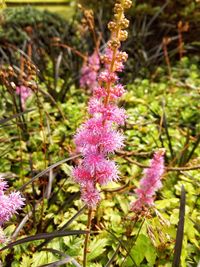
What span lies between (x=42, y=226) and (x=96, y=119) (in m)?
1.17

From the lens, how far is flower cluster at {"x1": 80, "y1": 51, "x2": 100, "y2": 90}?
3988 mm

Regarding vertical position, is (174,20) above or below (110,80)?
below

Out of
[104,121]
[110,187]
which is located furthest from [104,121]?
[110,187]

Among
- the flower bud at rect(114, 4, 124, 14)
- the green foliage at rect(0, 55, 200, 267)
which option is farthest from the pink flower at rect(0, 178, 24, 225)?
the flower bud at rect(114, 4, 124, 14)

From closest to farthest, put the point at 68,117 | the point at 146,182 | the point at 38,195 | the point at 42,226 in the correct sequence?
the point at 146,182, the point at 42,226, the point at 38,195, the point at 68,117

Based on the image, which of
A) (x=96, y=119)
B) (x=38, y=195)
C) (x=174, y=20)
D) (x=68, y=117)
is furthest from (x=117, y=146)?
(x=174, y=20)

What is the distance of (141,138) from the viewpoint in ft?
11.7

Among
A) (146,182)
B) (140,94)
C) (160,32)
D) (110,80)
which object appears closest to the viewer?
(110,80)

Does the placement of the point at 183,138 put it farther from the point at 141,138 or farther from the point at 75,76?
the point at 75,76

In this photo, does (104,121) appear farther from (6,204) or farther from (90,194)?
(6,204)

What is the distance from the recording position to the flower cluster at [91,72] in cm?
399

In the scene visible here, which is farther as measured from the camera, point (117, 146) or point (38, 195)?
point (38, 195)

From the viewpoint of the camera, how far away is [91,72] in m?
4.15

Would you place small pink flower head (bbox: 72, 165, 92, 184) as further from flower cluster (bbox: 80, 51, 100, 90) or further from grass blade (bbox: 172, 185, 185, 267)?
flower cluster (bbox: 80, 51, 100, 90)
